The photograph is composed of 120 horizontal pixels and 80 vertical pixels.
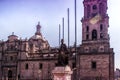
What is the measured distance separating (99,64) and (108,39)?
15.4ft

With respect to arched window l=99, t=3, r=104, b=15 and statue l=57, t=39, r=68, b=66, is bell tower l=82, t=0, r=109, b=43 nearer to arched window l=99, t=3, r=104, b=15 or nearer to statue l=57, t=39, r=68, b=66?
arched window l=99, t=3, r=104, b=15

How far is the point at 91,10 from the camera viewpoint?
50.4m

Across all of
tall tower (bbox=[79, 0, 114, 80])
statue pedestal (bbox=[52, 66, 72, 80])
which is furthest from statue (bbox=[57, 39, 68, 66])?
tall tower (bbox=[79, 0, 114, 80])

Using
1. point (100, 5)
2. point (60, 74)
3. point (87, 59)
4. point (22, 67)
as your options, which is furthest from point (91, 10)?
point (60, 74)

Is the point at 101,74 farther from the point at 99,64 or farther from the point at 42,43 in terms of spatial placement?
the point at 42,43

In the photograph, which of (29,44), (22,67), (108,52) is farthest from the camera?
(29,44)

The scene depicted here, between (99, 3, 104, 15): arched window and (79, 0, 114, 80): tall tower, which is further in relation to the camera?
(99, 3, 104, 15): arched window

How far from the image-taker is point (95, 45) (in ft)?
162

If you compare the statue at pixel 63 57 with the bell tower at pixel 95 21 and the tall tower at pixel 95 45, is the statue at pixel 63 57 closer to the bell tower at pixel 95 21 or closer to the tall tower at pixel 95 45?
the tall tower at pixel 95 45

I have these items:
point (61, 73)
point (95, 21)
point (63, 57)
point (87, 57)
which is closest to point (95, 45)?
point (87, 57)

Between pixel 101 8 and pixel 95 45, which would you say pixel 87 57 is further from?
pixel 101 8

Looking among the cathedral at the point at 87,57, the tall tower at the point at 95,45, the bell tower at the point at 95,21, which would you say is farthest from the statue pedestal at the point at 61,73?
the bell tower at the point at 95,21

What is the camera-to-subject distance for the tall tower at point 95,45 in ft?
159

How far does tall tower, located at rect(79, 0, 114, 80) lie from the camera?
159ft
